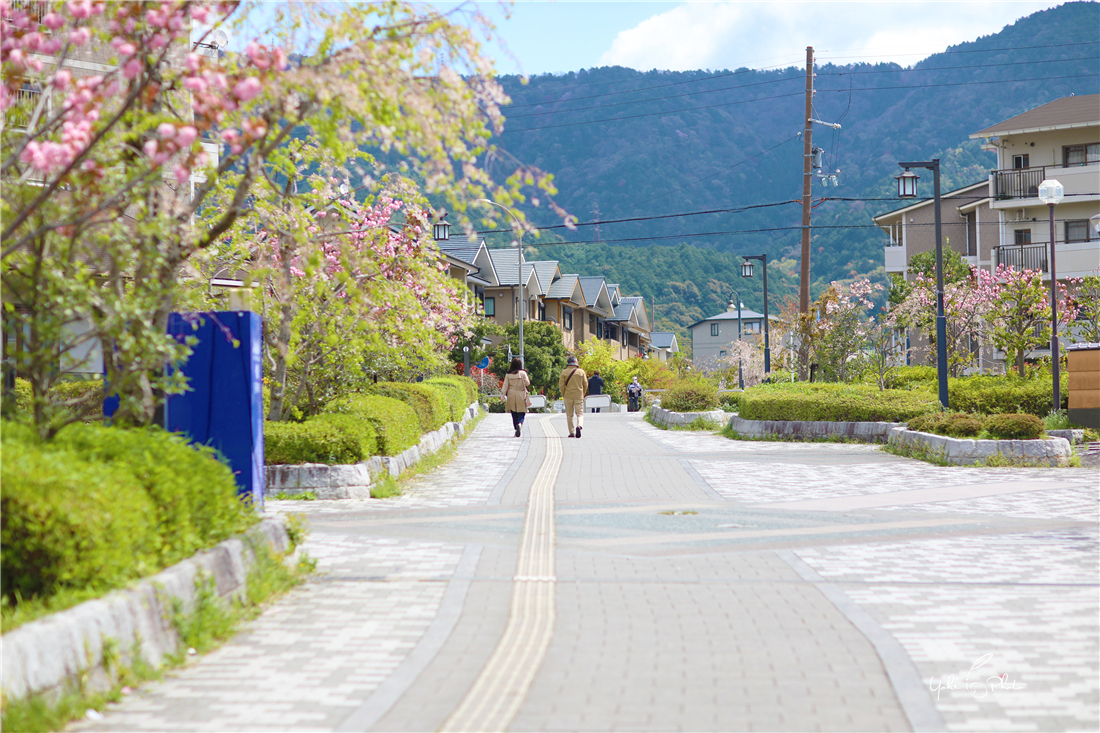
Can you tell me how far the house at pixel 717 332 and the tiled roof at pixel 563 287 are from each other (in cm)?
4543

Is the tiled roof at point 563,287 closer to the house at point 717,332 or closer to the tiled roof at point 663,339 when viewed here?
the tiled roof at point 663,339

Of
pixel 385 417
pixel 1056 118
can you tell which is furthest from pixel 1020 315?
pixel 1056 118

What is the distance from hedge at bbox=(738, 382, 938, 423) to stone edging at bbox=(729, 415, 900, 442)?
0.61ft

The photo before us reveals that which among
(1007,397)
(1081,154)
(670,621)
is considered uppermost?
(1081,154)

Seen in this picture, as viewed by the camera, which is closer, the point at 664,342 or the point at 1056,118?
the point at 1056,118


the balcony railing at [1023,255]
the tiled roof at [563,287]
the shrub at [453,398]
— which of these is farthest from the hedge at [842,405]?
the tiled roof at [563,287]

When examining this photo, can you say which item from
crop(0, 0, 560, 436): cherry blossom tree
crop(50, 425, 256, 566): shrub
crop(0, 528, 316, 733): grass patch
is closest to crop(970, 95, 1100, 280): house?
crop(0, 0, 560, 436): cherry blossom tree

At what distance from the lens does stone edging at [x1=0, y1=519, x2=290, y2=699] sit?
160 inches

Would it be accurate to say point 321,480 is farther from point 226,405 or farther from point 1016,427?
point 1016,427

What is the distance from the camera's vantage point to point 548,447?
63.3 feet

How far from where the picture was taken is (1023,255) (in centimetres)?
4041

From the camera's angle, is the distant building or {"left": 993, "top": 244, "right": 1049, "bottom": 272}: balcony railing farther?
the distant building

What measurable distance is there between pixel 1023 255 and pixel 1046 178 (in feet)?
11.8

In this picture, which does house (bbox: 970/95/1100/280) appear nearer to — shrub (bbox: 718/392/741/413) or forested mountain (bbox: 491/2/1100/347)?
shrub (bbox: 718/392/741/413)
